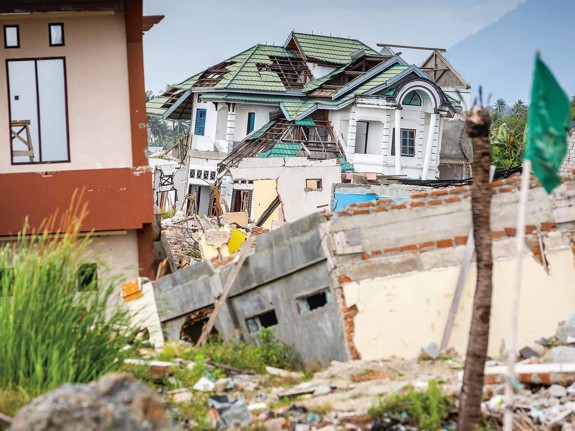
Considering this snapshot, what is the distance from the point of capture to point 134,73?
14664 mm

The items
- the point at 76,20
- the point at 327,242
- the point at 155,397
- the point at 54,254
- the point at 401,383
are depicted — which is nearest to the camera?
the point at 155,397

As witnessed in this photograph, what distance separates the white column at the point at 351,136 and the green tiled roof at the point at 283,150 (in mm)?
2849

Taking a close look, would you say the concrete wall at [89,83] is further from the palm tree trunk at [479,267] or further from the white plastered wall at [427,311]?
the palm tree trunk at [479,267]

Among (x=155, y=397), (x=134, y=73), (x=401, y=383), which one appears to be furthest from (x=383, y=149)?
(x=155, y=397)

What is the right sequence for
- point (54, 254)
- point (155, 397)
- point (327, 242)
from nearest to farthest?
point (155, 397), point (54, 254), point (327, 242)

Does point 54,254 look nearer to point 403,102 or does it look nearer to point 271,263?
point 271,263

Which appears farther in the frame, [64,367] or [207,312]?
[207,312]

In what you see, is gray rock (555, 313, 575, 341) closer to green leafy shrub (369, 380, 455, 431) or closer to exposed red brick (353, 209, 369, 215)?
green leafy shrub (369, 380, 455, 431)

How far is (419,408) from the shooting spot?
A: 30.6 ft

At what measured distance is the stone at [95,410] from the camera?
21.8 feet

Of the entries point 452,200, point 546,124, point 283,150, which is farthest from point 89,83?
point 283,150

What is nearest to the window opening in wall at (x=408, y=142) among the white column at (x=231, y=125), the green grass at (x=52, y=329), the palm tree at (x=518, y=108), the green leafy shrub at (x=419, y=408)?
the white column at (x=231, y=125)

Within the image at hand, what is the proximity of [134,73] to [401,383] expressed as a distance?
23.2 ft

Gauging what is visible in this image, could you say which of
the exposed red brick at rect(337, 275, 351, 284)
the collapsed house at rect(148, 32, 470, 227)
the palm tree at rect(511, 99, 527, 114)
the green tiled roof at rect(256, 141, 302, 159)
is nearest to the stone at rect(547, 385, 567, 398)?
the exposed red brick at rect(337, 275, 351, 284)
